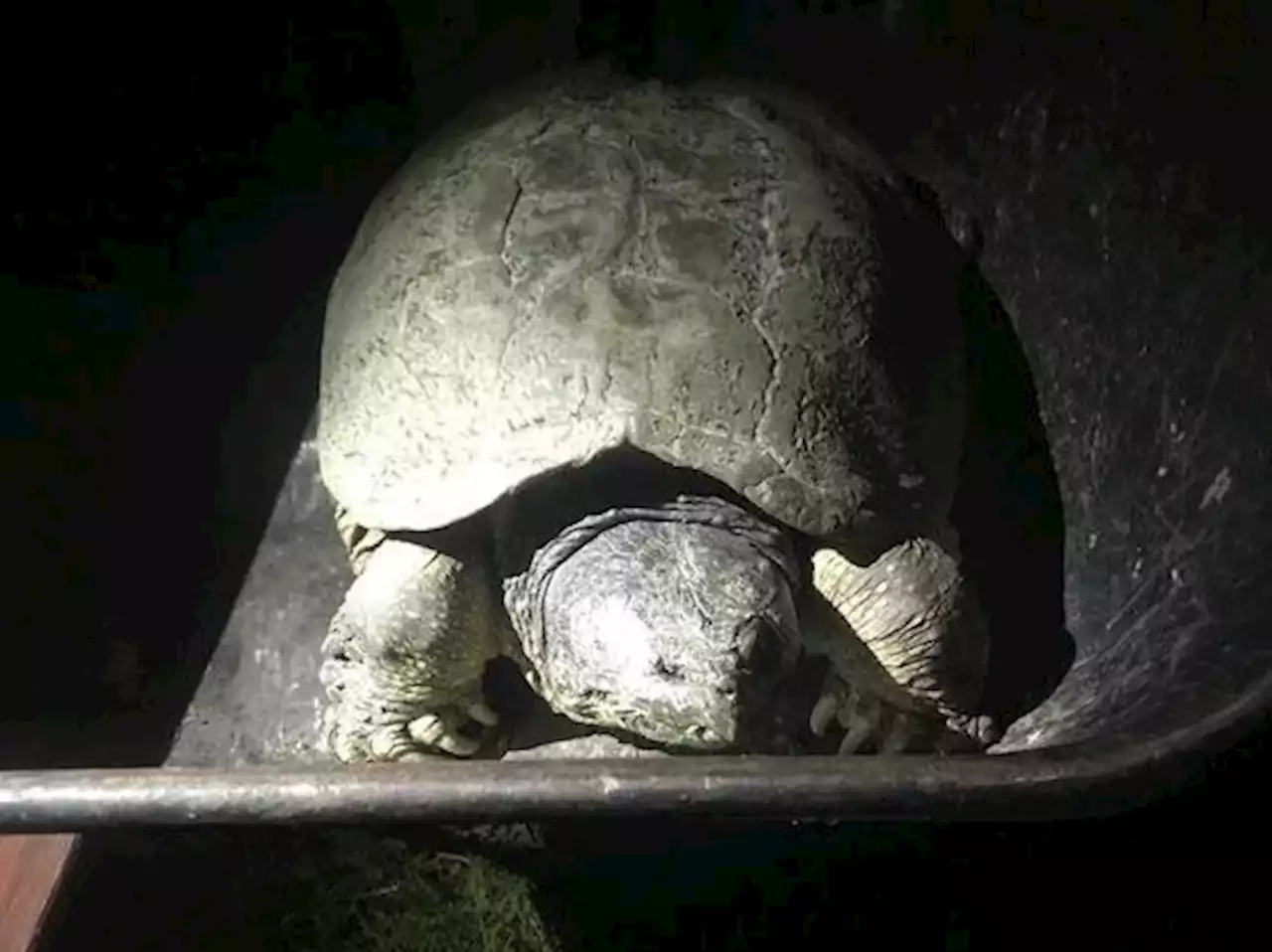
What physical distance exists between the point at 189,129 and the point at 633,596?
653 mm

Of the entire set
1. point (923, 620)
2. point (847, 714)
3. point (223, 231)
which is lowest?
point (847, 714)

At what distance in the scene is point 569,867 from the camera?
0.97m

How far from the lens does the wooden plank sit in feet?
3.31

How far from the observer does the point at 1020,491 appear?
1.31m

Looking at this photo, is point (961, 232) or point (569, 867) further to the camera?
point (961, 232)

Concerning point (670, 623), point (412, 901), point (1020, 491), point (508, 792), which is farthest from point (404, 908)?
point (1020, 491)

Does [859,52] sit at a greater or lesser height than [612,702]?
greater

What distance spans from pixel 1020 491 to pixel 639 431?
0.40m

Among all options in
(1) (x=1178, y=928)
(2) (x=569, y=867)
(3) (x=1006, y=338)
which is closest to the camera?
(2) (x=569, y=867)

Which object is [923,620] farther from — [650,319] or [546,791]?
[546,791]

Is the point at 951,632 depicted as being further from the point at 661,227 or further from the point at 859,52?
the point at 859,52

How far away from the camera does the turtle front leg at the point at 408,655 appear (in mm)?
1153

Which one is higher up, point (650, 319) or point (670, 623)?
point (650, 319)

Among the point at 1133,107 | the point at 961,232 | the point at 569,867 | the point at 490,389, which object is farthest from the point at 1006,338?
the point at 569,867
